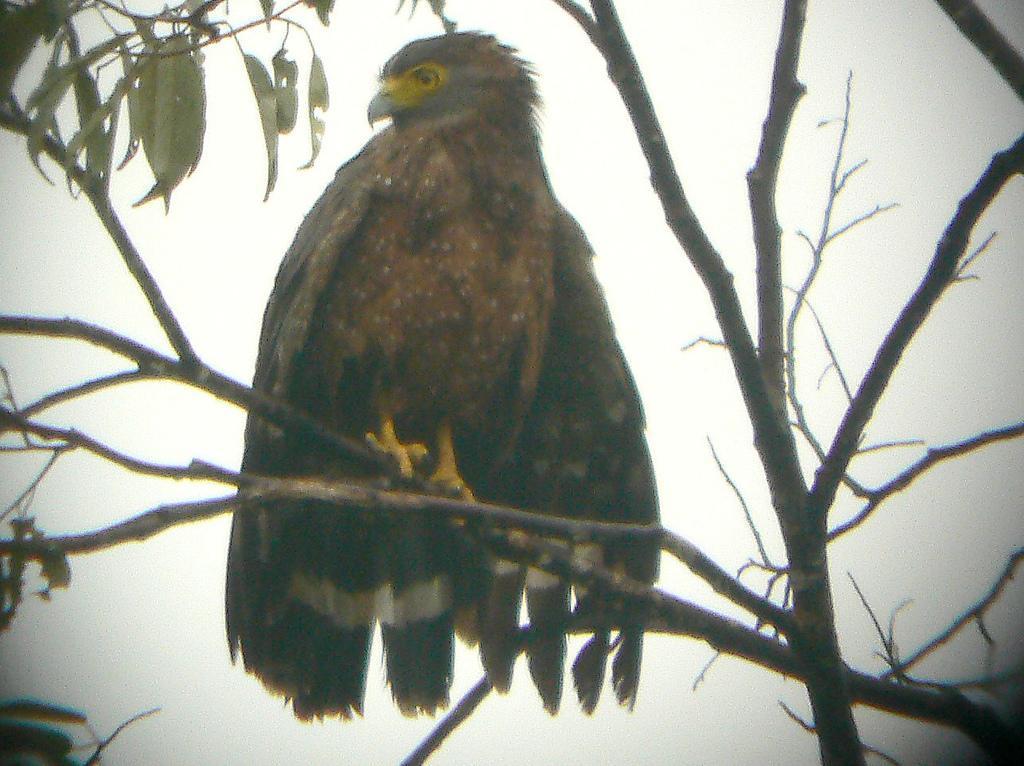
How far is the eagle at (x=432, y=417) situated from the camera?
3406 millimetres

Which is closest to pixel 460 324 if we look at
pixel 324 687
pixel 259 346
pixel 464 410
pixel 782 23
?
pixel 464 410

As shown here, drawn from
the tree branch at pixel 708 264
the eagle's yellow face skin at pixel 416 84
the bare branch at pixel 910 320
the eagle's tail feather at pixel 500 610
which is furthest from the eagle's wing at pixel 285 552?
the bare branch at pixel 910 320

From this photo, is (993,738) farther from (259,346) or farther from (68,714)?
(259,346)

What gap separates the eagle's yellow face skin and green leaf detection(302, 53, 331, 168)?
119cm

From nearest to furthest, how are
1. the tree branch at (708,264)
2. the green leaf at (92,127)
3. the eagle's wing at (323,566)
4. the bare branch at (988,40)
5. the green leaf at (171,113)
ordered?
1. the bare branch at (988,40)
2. the tree branch at (708,264)
3. the green leaf at (92,127)
4. the green leaf at (171,113)
5. the eagle's wing at (323,566)

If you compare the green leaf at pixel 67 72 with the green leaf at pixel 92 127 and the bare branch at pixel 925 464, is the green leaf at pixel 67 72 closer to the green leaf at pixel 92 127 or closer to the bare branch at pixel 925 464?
the green leaf at pixel 92 127

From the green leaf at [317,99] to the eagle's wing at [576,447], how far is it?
1151 millimetres

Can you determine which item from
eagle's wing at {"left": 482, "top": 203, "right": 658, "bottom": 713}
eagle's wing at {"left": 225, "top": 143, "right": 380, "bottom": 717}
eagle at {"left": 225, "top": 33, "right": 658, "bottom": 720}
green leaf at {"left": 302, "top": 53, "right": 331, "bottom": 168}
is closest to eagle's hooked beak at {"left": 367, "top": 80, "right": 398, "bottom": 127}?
eagle at {"left": 225, "top": 33, "right": 658, "bottom": 720}

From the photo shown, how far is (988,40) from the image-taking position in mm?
2008

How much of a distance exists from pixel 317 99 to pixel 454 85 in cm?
131

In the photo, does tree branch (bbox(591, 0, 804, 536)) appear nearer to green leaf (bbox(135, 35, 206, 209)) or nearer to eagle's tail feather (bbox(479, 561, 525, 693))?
green leaf (bbox(135, 35, 206, 209))

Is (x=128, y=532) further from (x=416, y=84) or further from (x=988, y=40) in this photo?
(x=416, y=84)

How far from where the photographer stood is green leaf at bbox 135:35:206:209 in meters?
2.43

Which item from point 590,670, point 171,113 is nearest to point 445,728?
point 590,670
